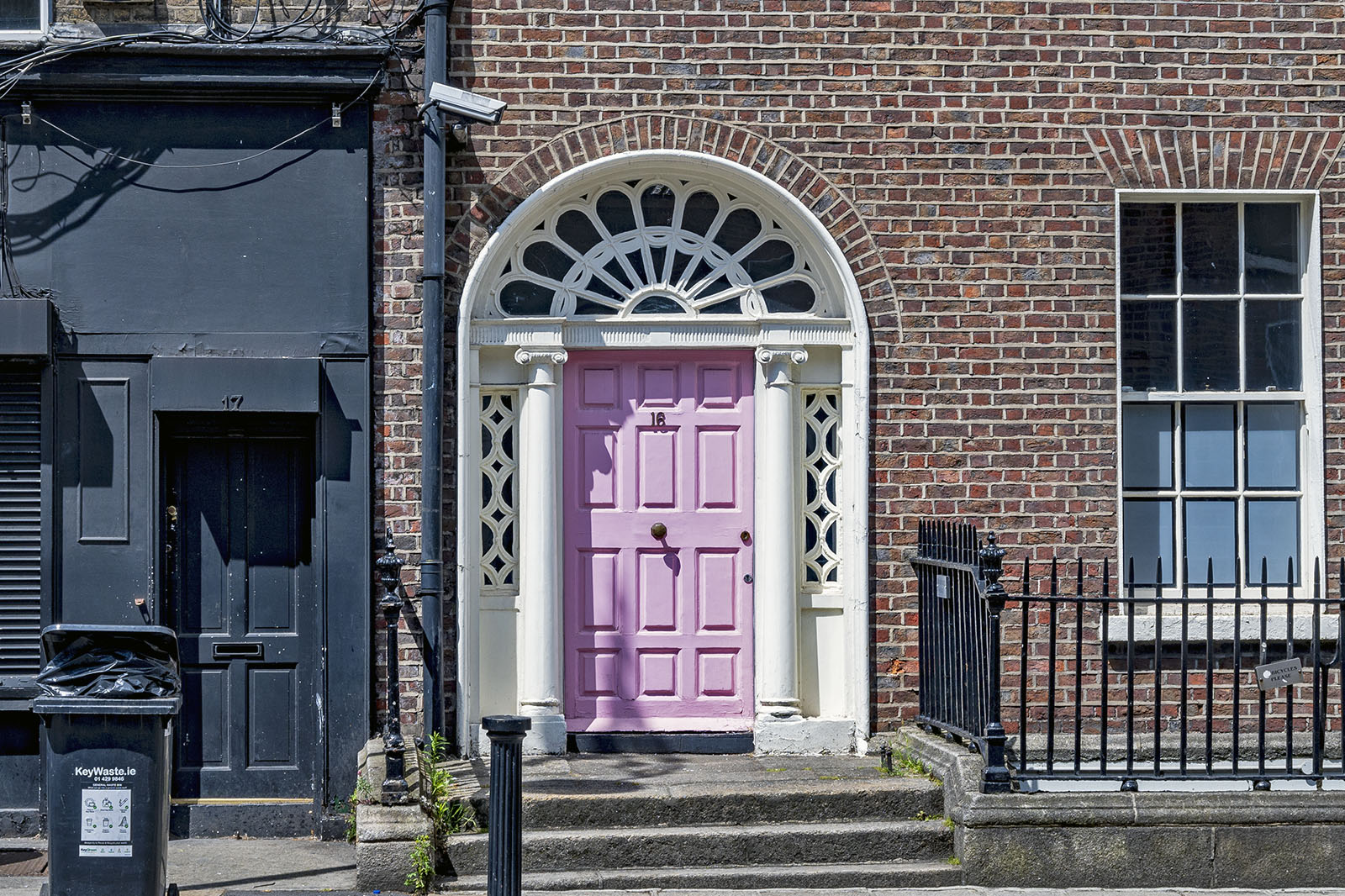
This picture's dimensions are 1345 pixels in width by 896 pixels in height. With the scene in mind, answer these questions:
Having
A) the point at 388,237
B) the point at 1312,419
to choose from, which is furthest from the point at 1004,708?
the point at 388,237

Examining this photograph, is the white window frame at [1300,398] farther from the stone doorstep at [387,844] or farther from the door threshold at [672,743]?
the stone doorstep at [387,844]

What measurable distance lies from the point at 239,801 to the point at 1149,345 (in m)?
5.71

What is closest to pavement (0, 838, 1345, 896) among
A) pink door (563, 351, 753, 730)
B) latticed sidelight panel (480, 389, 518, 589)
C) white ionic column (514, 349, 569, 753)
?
white ionic column (514, 349, 569, 753)

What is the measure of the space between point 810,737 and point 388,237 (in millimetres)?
3635

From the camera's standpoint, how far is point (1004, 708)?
26.3ft

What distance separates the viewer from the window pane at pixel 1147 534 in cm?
823

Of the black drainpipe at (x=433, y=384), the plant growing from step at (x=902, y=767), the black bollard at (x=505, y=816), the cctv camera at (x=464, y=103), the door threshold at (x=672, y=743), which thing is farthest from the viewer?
the door threshold at (x=672, y=743)

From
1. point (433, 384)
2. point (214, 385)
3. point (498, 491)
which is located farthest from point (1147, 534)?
point (214, 385)

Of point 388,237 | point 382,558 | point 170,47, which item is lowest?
point 382,558

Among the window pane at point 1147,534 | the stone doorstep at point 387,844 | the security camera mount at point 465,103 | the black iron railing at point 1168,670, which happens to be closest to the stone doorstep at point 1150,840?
the black iron railing at point 1168,670

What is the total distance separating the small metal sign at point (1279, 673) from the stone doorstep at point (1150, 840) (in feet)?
1.75

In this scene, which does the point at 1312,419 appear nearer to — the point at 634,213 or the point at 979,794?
the point at 979,794

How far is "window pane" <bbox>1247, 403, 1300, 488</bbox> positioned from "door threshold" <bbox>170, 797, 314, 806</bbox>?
566 cm

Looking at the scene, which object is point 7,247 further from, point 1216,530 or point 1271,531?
point 1271,531
